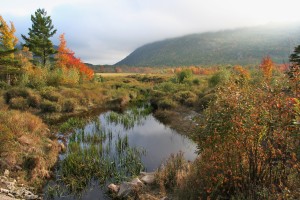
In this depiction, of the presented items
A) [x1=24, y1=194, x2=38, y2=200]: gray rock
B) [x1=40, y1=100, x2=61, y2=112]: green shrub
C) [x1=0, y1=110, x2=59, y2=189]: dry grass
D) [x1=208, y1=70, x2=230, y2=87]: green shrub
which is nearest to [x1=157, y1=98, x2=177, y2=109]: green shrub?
[x1=208, y1=70, x2=230, y2=87]: green shrub

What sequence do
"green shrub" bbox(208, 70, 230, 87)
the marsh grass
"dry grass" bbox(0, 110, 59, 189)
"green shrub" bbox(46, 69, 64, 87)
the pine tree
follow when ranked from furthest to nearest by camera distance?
"green shrub" bbox(46, 69, 64, 87), "green shrub" bbox(208, 70, 230, 87), the pine tree, "dry grass" bbox(0, 110, 59, 189), the marsh grass

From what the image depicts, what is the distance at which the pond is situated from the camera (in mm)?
10682

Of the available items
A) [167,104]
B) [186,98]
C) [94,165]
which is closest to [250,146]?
[94,165]

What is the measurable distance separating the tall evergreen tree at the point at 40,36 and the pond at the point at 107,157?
28993 millimetres

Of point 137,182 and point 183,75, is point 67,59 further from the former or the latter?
point 137,182

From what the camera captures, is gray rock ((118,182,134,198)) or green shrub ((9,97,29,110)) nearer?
gray rock ((118,182,134,198))

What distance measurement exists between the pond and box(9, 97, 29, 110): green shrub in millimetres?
8987

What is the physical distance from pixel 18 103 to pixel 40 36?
77.9 ft

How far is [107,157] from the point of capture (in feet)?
44.9

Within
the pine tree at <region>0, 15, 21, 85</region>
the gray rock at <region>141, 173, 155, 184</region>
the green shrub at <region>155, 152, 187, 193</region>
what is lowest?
the gray rock at <region>141, 173, 155, 184</region>

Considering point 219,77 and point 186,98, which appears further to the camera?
point 219,77

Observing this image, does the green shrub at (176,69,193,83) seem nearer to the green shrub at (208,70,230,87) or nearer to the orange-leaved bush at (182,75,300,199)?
the green shrub at (208,70,230,87)

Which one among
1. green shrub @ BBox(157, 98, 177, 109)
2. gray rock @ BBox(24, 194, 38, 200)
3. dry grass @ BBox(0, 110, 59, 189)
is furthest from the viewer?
green shrub @ BBox(157, 98, 177, 109)

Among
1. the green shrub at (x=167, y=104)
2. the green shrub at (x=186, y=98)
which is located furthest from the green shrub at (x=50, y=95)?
the green shrub at (x=186, y=98)
